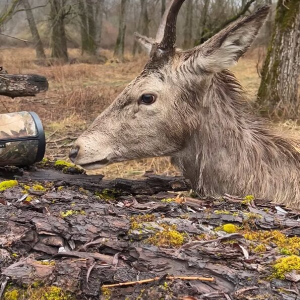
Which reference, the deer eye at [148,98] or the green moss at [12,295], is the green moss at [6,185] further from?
the deer eye at [148,98]

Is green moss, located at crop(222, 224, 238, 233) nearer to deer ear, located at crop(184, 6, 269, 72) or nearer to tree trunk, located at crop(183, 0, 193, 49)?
deer ear, located at crop(184, 6, 269, 72)

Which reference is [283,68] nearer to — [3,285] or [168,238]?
[168,238]

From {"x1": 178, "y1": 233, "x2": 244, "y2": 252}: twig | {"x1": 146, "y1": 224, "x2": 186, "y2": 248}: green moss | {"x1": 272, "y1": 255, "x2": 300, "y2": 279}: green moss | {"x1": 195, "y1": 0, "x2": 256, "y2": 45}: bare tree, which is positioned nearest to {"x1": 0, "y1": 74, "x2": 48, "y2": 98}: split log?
{"x1": 146, "y1": 224, "x2": 186, "y2": 248}: green moss

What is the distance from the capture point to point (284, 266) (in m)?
1.63

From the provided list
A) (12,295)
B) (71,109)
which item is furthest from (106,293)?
(71,109)

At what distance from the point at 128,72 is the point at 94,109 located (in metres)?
8.82

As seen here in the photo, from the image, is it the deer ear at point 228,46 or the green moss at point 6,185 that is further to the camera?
the deer ear at point 228,46

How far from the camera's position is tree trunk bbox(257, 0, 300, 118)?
7.24 m

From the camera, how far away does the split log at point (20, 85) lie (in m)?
4.25

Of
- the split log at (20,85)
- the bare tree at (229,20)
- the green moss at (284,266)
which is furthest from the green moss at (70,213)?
the bare tree at (229,20)

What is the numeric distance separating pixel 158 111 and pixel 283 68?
497 cm

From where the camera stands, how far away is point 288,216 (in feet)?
7.81

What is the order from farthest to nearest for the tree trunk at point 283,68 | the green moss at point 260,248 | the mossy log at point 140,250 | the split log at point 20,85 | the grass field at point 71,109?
1. the tree trunk at point 283,68
2. the grass field at point 71,109
3. the split log at point 20,85
4. the green moss at point 260,248
5. the mossy log at point 140,250

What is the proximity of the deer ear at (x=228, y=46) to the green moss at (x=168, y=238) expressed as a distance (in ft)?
5.19
